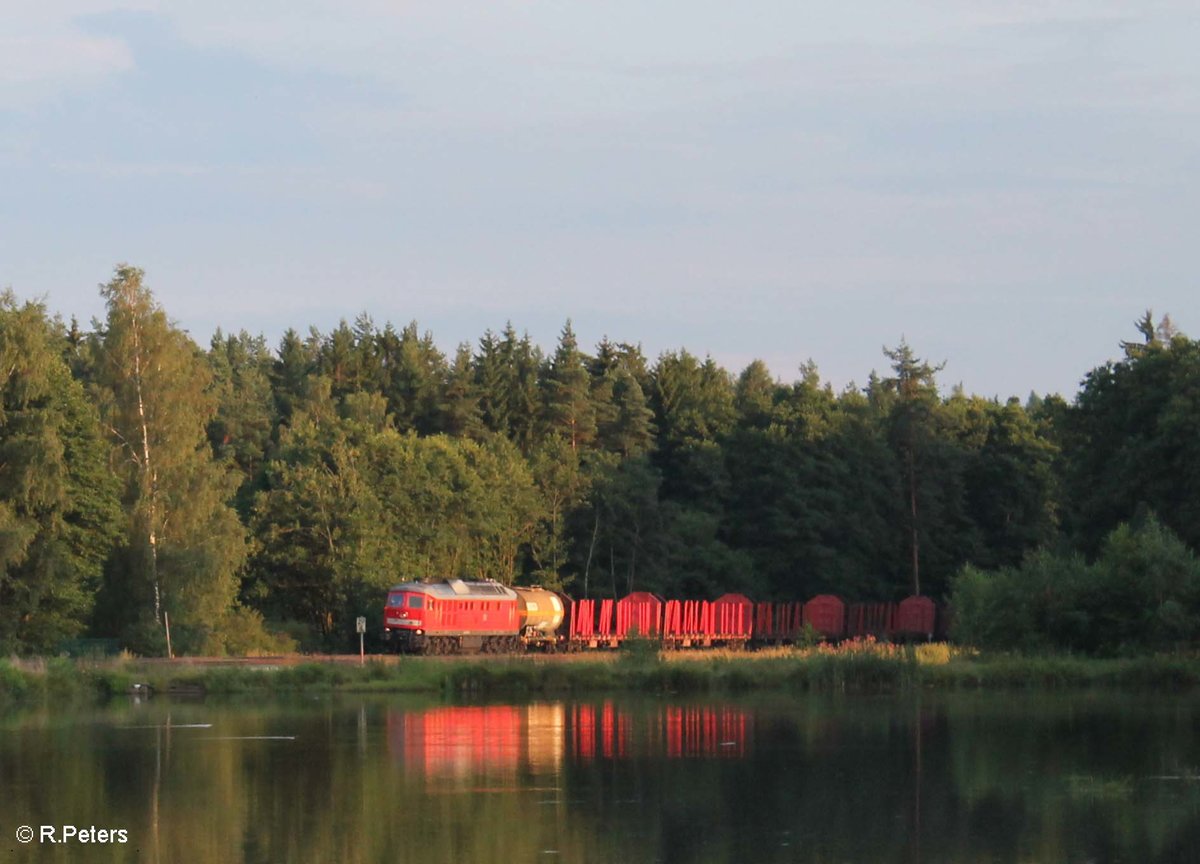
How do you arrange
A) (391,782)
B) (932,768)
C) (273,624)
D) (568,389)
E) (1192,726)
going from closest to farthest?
1. (391,782)
2. (932,768)
3. (1192,726)
4. (273,624)
5. (568,389)

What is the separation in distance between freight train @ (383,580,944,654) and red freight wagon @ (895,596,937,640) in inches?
1.9

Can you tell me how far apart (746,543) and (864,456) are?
8094 millimetres

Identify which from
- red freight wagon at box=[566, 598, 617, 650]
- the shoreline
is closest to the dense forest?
the shoreline

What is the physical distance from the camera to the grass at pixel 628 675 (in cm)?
4244

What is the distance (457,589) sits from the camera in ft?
192

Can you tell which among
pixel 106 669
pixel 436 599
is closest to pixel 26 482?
pixel 106 669

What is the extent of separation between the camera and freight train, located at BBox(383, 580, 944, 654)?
188 feet

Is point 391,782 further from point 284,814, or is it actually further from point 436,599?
point 436,599

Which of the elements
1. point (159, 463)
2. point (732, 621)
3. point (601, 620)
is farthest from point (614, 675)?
point (732, 621)

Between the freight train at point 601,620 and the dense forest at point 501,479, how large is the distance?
578 centimetres

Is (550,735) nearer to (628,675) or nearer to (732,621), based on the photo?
(628,675)

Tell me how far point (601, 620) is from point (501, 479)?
11701 mm

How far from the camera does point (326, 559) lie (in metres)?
66.3

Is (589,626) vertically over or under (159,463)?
under
